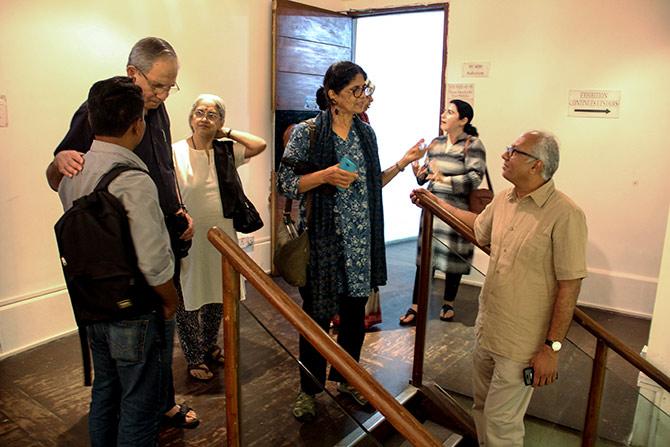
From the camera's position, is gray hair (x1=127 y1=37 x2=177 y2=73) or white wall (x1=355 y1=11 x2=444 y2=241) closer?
gray hair (x1=127 y1=37 x2=177 y2=73)

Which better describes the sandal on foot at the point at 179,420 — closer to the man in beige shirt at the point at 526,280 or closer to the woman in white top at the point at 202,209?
the woman in white top at the point at 202,209

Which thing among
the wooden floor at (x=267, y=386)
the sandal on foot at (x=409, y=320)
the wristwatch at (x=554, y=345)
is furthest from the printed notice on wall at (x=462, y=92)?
the wristwatch at (x=554, y=345)

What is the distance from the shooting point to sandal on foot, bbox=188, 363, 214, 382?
8.57ft

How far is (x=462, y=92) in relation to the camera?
14.3ft

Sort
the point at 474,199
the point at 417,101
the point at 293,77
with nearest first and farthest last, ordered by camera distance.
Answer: the point at 474,199 < the point at 293,77 < the point at 417,101

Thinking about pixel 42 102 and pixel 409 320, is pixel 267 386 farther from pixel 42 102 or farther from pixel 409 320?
pixel 42 102

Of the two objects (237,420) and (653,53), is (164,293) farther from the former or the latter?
(653,53)

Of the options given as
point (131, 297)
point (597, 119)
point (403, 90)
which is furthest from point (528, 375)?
point (403, 90)

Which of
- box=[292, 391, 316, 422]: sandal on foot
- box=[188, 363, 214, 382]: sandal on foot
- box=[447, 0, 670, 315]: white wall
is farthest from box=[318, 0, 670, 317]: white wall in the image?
box=[292, 391, 316, 422]: sandal on foot

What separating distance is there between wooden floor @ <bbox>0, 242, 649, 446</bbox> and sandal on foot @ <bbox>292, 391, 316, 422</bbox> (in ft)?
0.07

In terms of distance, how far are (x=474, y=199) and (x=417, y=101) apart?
2.85 meters

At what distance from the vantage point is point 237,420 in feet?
5.75

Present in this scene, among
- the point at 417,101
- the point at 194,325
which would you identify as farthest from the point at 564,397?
the point at 417,101

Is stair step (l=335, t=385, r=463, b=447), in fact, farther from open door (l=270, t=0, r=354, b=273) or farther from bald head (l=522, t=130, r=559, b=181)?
open door (l=270, t=0, r=354, b=273)
